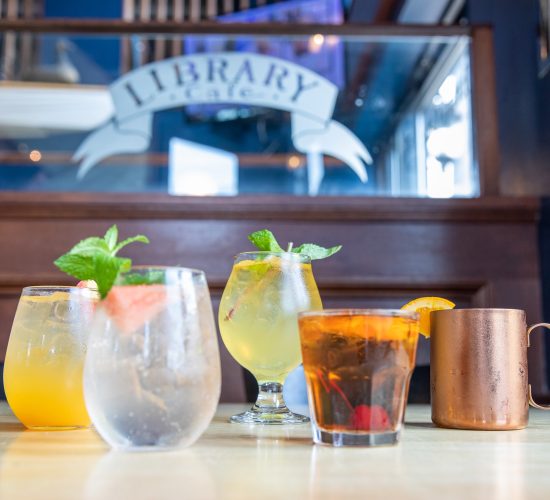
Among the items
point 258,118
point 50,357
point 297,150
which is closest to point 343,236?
point 297,150

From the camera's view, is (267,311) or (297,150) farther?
(297,150)

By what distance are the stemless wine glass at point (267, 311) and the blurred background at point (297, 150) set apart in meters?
1.23

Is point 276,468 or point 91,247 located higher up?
point 91,247

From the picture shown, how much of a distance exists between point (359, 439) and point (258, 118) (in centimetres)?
186

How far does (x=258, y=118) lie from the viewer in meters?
2.38

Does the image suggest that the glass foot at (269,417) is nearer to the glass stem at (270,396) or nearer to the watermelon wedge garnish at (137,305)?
the glass stem at (270,396)

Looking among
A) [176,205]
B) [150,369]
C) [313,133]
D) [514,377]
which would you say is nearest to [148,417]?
[150,369]

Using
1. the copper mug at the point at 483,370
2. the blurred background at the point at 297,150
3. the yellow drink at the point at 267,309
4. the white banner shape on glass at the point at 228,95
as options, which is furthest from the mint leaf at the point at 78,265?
the white banner shape on glass at the point at 228,95

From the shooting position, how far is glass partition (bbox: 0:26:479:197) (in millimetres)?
2293

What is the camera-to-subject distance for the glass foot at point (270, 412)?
2.75 feet

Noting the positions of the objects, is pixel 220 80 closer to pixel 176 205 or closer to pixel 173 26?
pixel 173 26

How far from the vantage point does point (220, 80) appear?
7.74ft

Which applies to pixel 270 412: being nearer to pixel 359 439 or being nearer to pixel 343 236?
pixel 359 439

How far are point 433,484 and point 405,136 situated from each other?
197 cm
